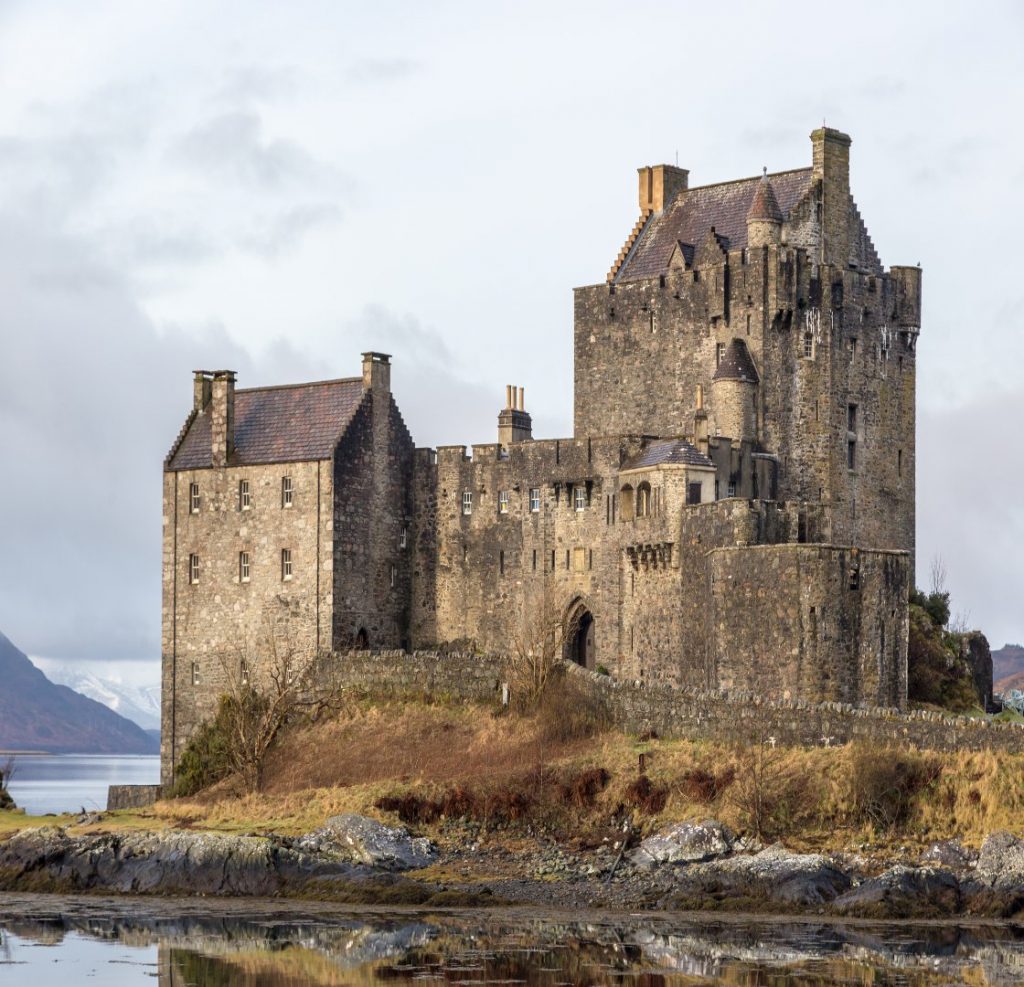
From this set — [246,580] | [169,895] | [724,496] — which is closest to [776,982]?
[169,895]

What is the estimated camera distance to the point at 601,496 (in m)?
76.4

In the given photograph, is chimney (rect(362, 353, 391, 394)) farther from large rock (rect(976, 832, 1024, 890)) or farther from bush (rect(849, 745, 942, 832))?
large rock (rect(976, 832, 1024, 890))

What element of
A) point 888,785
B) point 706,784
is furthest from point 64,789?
point 888,785

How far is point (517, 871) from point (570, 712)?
339 inches

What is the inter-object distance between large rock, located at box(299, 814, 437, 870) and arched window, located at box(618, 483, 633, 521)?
617 inches

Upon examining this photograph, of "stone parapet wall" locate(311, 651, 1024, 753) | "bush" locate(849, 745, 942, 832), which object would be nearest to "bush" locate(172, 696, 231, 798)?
"stone parapet wall" locate(311, 651, 1024, 753)

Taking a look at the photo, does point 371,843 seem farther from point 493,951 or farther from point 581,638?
point 581,638

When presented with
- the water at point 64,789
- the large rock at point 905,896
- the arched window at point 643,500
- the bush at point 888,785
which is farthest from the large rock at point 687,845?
the water at point 64,789

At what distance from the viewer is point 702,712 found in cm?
6462

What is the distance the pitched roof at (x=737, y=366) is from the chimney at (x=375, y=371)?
33.7 ft

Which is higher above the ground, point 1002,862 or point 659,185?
point 659,185

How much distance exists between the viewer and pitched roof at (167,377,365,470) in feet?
258

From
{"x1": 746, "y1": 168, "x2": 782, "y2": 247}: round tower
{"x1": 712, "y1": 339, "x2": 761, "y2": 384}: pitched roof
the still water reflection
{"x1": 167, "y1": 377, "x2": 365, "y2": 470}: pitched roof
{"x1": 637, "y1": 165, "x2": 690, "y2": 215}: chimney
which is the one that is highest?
{"x1": 637, "y1": 165, "x2": 690, "y2": 215}: chimney

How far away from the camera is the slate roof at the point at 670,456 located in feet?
243
